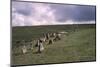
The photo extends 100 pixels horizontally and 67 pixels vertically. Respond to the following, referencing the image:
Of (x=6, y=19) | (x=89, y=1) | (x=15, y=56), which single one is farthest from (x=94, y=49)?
(x=6, y=19)

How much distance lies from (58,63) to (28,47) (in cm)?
51

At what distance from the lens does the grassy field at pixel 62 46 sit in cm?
264

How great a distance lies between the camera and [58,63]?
2.82m

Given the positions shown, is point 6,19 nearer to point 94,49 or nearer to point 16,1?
point 16,1

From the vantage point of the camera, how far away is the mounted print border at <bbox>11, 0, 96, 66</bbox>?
2633 millimetres

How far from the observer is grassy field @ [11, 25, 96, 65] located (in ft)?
8.66

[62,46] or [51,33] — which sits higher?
[51,33]

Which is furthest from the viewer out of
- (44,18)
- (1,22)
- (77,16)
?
(77,16)

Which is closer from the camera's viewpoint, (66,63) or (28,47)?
→ (28,47)

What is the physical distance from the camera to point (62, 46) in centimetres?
285

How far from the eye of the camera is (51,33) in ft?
9.16

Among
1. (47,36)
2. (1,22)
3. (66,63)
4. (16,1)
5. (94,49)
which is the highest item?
(16,1)

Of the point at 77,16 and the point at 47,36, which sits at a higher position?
the point at 77,16

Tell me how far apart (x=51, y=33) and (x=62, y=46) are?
0.26 meters
